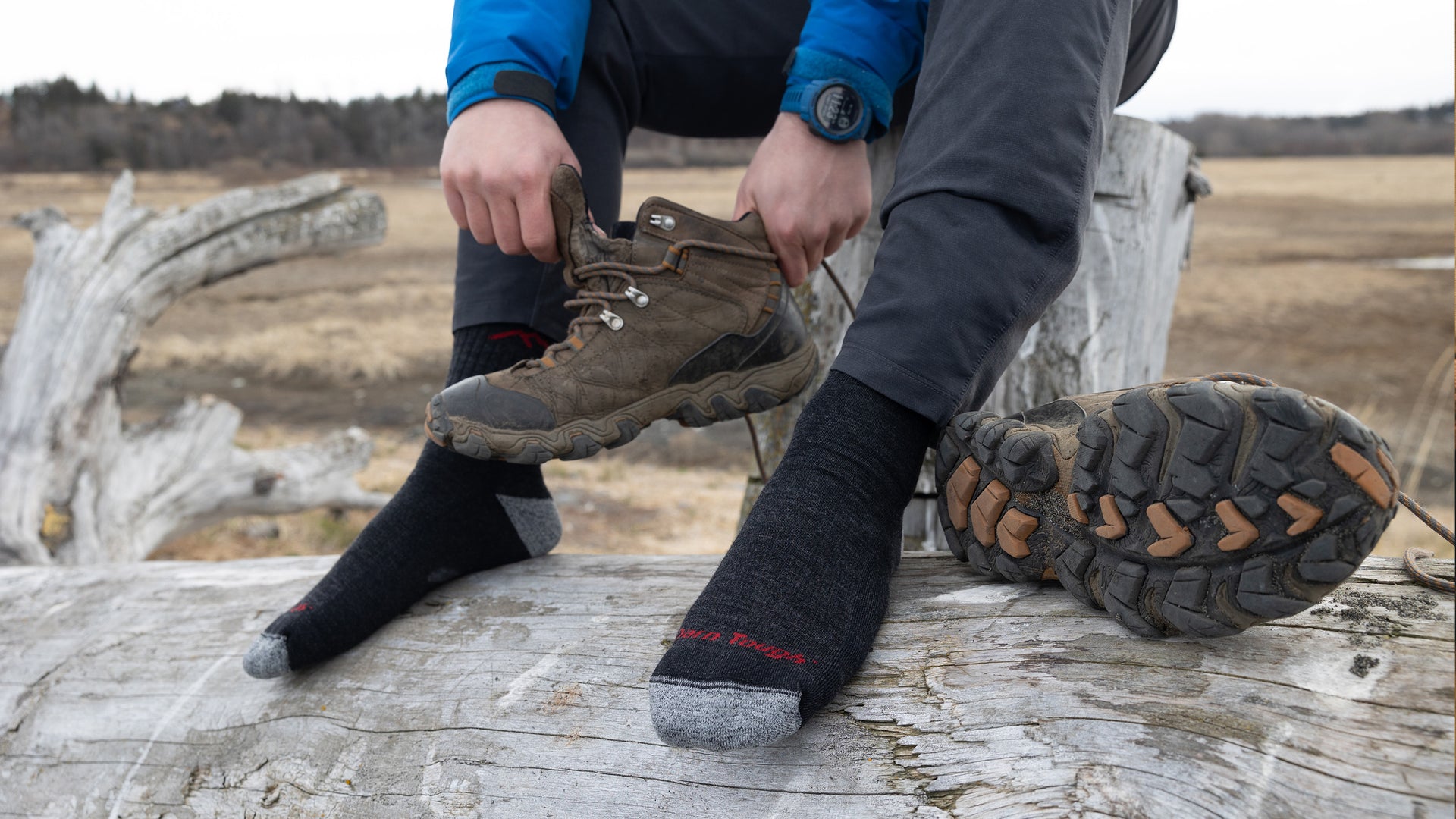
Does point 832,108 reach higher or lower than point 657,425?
higher

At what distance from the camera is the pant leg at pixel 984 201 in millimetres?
1105

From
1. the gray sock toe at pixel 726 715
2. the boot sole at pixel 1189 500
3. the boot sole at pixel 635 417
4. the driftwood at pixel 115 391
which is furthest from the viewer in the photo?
the driftwood at pixel 115 391

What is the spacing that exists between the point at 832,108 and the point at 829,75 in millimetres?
61

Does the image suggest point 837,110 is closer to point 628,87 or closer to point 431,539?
point 628,87

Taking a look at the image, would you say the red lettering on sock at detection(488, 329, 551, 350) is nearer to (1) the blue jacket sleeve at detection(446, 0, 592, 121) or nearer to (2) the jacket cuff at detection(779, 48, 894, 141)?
(1) the blue jacket sleeve at detection(446, 0, 592, 121)

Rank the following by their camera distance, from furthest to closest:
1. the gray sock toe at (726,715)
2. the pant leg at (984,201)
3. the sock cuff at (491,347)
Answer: the sock cuff at (491,347)
the pant leg at (984,201)
the gray sock toe at (726,715)

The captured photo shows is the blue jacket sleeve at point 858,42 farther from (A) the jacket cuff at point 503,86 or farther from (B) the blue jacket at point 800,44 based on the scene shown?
(A) the jacket cuff at point 503,86

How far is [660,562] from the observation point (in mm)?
1583

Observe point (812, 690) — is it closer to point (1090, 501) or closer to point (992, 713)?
point (992, 713)

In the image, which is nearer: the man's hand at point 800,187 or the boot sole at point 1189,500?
the boot sole at point 1189,500

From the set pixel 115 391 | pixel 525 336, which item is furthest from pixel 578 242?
pixel 115 391

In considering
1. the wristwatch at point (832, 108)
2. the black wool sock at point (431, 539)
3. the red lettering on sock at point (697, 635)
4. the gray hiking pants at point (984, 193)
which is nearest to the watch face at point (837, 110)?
the wristwatch at point (832, 108)

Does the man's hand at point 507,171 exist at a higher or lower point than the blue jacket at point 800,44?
lower

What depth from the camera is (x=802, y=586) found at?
107cm
